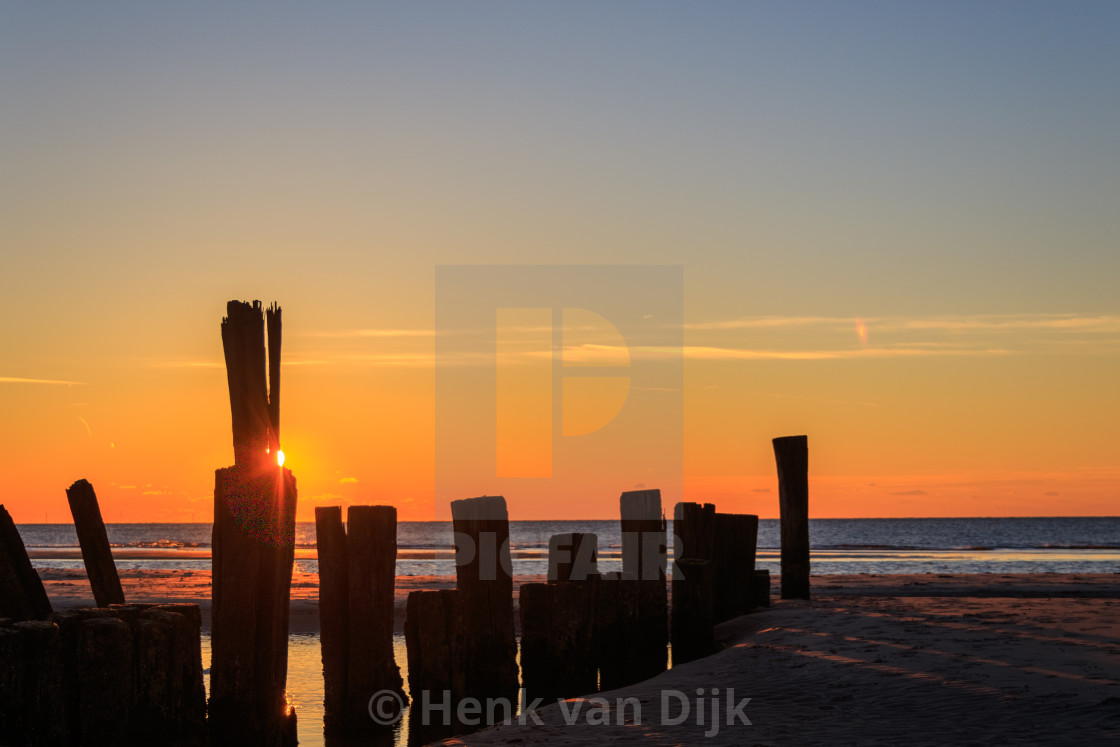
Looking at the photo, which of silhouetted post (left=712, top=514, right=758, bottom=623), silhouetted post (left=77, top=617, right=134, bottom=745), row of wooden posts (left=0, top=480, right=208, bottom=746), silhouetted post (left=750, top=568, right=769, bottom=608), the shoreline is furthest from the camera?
the shoreline

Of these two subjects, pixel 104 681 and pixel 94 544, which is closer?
pixel 104 681

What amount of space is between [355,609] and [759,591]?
286 inches

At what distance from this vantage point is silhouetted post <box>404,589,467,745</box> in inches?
316

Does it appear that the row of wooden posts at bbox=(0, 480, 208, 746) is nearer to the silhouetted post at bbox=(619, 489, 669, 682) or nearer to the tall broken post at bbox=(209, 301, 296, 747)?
the tall broken post at bbox=(209, 301, 296, 747)

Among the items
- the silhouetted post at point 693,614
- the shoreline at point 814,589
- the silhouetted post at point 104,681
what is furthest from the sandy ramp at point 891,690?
the shoreline at point 814,589

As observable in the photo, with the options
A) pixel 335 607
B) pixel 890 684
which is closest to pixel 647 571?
pixel 890 684

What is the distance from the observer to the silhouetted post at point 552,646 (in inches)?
348

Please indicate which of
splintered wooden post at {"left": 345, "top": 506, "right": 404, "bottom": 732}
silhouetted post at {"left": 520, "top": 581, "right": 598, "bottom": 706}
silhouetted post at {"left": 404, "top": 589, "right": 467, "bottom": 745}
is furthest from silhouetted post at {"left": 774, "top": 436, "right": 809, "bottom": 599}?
splintered wooden post at {"left": 345, "top": 506, "right": 404, "bottom": 732}

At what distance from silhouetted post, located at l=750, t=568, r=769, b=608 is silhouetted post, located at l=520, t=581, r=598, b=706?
14.9 feet

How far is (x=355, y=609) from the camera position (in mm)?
7578

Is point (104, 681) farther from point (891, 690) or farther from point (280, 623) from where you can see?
point (891, 690)

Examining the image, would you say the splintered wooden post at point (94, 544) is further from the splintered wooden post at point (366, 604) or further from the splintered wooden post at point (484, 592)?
the splintered wooden post at point (484, 592)

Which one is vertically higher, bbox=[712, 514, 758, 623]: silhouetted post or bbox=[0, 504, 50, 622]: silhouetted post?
bbox=[0, 504, 50, 622]: silhouetted post

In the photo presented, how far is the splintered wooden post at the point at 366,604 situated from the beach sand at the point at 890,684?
3.87 ft
